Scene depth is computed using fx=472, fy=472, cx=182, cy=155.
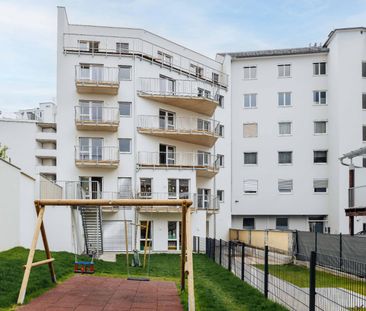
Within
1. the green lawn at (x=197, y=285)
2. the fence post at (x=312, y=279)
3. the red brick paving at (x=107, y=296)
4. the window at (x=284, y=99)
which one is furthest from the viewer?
the window at (x=284, y=99)

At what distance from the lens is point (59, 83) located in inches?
1324

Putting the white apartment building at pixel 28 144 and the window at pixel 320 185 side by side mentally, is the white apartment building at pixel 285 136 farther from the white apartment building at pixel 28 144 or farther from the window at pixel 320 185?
the white apartment building at pixel 28 144

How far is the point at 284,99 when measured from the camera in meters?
43.1

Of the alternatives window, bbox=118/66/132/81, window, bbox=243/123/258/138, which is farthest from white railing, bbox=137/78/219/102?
window, bbox=243/123/258/138

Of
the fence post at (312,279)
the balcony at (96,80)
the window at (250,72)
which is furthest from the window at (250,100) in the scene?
the fence post at (312,279)

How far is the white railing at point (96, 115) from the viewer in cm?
3269

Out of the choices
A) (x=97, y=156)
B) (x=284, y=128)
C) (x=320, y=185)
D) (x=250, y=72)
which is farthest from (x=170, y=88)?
(x=320, y=185)

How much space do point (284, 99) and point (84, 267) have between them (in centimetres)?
3211

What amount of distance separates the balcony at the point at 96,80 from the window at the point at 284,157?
16732 millimetres

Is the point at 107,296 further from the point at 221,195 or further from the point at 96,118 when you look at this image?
the point at 221,195

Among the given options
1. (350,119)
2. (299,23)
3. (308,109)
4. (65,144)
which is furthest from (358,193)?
(65,144)

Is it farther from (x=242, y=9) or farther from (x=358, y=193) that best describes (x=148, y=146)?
(x=242, y=9)

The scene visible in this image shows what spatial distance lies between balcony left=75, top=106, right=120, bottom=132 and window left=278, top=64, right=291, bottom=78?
17356mm

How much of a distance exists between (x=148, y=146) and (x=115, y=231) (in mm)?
7400
